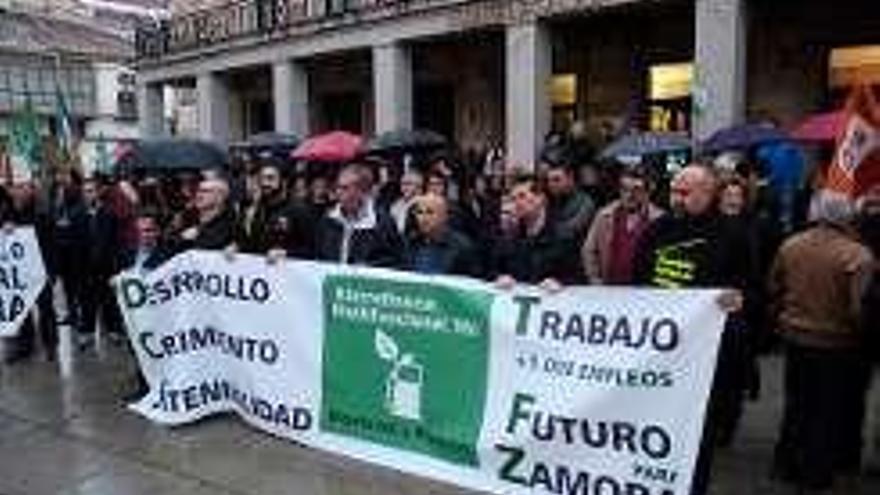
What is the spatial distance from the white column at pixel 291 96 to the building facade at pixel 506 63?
4 centimetres

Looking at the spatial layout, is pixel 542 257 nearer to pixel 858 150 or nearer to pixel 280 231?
pixel 858 150

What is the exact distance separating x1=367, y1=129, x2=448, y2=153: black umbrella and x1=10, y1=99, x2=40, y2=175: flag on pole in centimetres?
768

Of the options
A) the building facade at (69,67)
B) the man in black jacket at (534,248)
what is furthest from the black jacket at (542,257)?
the building facade at (69,67)

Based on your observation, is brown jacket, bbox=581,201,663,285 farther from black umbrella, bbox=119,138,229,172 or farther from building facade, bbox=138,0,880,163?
building facade, bbox=138,0,880,163

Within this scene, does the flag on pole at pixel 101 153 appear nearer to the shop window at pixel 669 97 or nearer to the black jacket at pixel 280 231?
the shop window at pixel 669 97

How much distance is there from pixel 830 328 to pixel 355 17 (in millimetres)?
18204

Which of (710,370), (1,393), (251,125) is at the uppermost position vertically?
(251,125)

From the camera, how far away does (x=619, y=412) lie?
673 centimetres

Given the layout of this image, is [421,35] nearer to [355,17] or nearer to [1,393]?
[355,17]

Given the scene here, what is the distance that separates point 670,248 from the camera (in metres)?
7.57

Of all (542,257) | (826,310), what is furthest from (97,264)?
(826,310)

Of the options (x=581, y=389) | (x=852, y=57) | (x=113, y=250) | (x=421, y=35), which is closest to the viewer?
(x=581, y=389)

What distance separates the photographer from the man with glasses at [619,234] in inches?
330

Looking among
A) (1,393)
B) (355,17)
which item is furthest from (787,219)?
(355,17)
